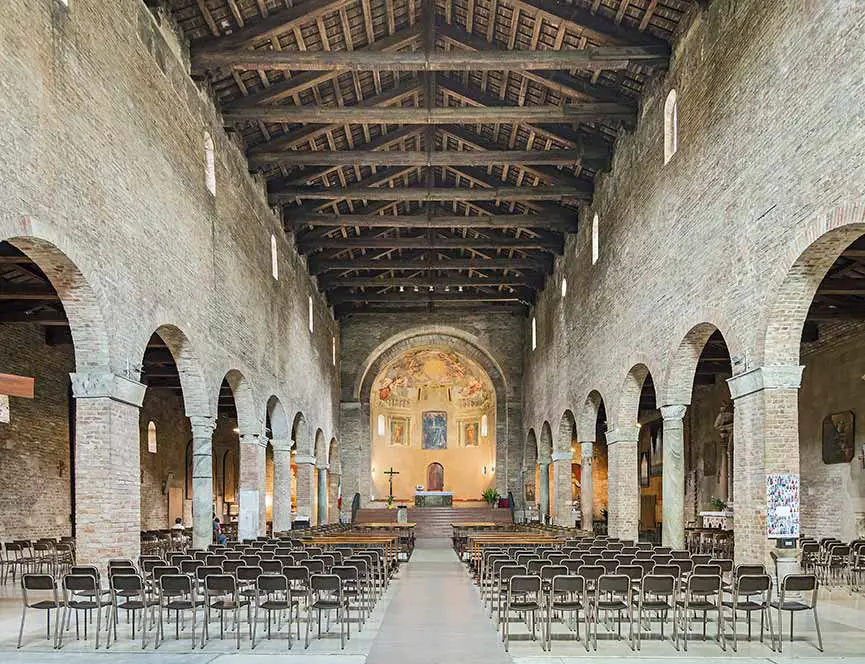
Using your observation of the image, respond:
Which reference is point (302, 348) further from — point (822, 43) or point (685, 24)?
point (822, 43)

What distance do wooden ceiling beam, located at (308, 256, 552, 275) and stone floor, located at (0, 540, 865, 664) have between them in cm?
2136

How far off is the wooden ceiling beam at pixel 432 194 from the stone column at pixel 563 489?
9.01 m

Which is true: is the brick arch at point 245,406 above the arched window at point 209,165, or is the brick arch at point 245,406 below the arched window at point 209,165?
below

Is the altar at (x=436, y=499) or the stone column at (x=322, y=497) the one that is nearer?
the stone column at (x=322, y=497)

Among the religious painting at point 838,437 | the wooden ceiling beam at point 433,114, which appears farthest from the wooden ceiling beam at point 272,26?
the religious painting at point 838,437

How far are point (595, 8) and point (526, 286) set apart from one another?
21.3 metres

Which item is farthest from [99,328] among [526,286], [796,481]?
[526,286]

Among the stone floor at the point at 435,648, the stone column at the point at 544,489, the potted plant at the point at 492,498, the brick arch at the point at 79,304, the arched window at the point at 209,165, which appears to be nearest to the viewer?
the stone floor at the point at 435,648

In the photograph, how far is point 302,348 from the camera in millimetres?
32031

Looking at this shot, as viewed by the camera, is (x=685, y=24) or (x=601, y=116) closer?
(x=685, y=24)

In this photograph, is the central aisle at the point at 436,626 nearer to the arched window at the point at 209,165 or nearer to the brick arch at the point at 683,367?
the brick arch at the point at 683,367

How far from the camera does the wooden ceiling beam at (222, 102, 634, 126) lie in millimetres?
21062

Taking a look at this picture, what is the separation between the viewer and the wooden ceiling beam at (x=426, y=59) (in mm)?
18422

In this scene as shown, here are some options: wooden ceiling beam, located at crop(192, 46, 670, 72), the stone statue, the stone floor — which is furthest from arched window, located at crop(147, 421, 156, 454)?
the stone statue
